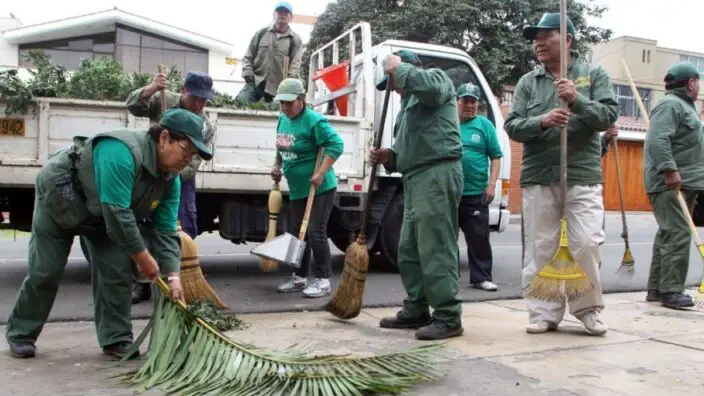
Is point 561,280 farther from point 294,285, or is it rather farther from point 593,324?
point 294,285

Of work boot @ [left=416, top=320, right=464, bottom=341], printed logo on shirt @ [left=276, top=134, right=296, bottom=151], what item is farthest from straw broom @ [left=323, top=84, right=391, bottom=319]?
printed logo on shirt @ [left=276, top=134, right=296, bottom=151]

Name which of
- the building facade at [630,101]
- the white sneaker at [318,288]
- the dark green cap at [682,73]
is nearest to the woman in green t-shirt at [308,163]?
the white sneaker at [318,288]

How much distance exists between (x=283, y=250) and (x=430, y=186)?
4.92ft

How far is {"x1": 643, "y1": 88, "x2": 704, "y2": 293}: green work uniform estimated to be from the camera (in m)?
5.43

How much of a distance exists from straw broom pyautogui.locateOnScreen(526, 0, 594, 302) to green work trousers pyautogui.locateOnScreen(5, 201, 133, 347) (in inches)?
92.5

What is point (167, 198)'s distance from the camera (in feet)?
12.2

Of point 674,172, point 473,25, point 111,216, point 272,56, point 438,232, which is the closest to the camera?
point 111,216

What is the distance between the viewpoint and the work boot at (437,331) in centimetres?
413

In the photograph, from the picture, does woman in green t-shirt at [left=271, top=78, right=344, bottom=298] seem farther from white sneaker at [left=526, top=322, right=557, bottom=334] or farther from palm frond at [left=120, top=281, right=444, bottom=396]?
palm frond at [left=120, top=281, right=444, bottom=396]

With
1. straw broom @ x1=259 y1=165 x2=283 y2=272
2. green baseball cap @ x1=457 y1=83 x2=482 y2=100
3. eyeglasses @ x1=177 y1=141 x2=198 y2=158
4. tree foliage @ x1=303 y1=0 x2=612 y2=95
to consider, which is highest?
tree foliage @ x1=303 y1=0 x2=612 y2=95

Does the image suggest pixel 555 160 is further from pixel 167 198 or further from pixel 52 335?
pixel 52 335

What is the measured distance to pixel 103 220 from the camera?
3510mm

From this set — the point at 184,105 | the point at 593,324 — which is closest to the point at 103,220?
the point at 184,105

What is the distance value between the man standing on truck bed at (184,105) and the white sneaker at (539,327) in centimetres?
262
